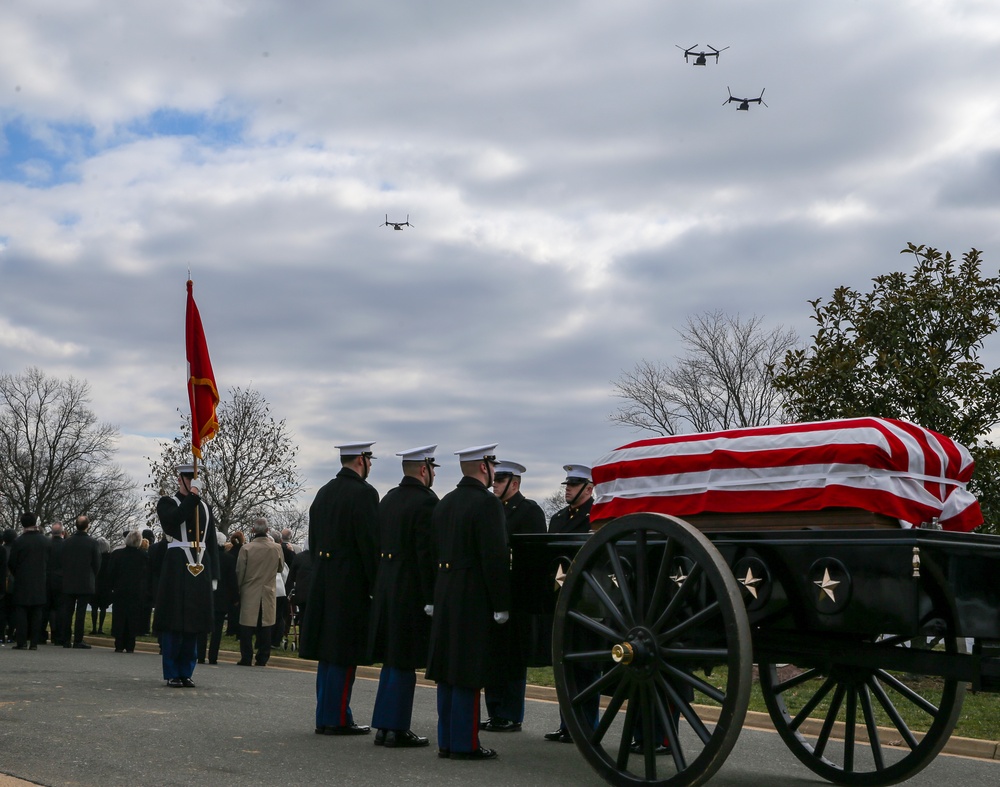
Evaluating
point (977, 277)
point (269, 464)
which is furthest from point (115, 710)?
point (269, 464)

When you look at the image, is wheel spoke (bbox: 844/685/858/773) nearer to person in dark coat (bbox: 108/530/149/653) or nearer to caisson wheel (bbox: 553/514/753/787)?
caisson wheel (bbox: 553/514/753/787)

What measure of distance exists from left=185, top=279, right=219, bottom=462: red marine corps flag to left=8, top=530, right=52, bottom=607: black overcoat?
6.65 meters

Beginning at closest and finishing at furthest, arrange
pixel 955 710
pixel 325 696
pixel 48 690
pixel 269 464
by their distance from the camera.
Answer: pixel 955 710
pixel 325 696
pixel 48 690
pixel 269 464

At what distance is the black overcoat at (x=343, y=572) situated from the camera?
8.12m

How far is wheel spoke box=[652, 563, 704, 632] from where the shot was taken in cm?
543

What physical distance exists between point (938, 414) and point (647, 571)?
801 cm

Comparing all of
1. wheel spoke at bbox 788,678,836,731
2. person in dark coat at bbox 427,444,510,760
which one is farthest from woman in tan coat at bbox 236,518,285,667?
wheel spoke at bbox 788,678,836,731

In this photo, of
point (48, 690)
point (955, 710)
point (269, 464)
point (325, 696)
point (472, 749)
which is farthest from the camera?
point (269, 464)

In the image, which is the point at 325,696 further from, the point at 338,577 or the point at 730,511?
the point at 730,511

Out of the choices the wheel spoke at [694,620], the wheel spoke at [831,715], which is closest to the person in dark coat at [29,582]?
the wheel spoke at [831,715]

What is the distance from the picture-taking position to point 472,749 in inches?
281

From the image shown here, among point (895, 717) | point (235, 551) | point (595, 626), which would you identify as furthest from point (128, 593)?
point (895, 717)

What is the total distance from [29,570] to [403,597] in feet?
35.3

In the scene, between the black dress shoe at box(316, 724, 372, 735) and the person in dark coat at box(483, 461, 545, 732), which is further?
the black dress shoe at box(316, 724, 372, 735)
